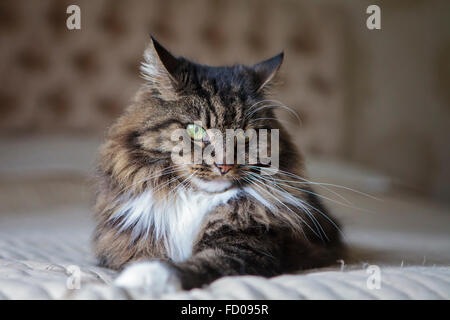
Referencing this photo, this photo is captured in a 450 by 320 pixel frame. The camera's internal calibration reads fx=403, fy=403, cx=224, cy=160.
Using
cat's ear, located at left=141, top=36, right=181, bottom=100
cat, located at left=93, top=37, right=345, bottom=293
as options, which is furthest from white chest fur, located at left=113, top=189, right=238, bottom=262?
cat's ear, located at left=141, top=36, right=181, bottom=100

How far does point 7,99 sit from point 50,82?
28 centimetres

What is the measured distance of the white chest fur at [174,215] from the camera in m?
0.94

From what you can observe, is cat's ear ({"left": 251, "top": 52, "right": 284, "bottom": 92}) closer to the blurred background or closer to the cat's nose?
the cat's nose

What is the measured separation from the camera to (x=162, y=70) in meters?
1.00

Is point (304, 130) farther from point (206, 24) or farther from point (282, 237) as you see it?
point (282, 237)

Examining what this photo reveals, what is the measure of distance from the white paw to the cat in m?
0.19

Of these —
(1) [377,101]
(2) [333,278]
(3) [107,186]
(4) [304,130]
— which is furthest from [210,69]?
(1) [377,101]

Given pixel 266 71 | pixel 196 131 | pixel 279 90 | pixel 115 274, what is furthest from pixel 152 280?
pixel 279 90

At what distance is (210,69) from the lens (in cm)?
110

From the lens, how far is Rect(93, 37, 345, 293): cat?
92 centimetres

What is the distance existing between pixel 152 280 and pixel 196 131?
0.41 metres

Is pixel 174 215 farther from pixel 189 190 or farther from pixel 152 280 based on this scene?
pixel 152 280

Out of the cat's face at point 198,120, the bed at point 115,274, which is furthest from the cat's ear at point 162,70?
the bed at point 115,274

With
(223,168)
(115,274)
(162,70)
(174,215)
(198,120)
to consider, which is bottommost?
(115,274)
